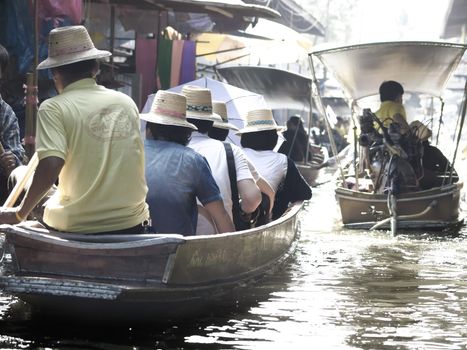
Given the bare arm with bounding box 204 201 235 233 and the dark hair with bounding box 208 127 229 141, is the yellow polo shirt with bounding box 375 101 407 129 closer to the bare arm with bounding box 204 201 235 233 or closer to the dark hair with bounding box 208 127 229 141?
the dark hair with bounding box 208 127 229 141

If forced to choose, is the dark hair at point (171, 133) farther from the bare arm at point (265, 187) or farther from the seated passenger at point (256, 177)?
the bare arm at point (265, 187)

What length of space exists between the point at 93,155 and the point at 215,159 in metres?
1.58

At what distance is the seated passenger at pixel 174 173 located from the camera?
19.7 ft

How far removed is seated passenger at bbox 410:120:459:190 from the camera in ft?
39.7

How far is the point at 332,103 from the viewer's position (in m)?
30.0

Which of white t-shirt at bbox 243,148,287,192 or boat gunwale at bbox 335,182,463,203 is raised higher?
white t-shirt at bbox 243,148,287,192

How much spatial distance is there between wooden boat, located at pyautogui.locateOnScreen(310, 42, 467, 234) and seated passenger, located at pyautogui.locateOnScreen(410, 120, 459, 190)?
0.37 feet

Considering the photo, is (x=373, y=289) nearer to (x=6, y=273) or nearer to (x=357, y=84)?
(x=6, y=273)

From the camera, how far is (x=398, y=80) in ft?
42.1

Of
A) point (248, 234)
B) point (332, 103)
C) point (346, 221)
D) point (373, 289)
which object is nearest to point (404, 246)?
point (346, 221)

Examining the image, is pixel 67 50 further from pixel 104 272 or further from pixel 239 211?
pixel 239 211

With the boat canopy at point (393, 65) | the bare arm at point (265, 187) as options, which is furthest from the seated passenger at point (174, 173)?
the boat canopy at point (393, 65)

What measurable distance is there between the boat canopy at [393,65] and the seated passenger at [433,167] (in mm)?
898

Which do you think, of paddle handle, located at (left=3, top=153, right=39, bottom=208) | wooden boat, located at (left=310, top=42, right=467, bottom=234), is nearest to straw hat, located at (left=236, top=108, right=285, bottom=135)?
paddle handle, located at (left=3, top=153, right=39, bottom=208)
